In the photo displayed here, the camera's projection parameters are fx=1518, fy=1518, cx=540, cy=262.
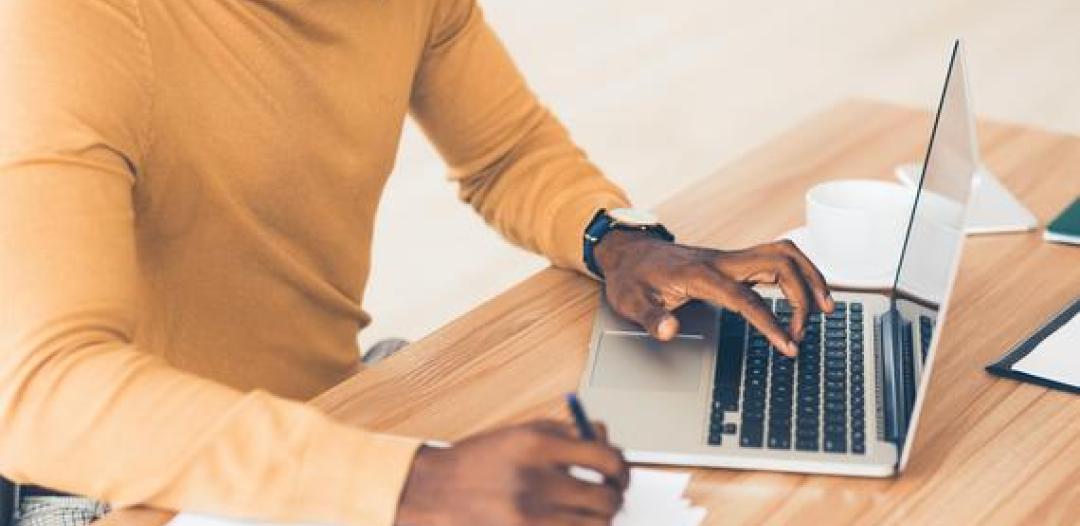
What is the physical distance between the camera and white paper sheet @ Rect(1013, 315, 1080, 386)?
1.30 metres

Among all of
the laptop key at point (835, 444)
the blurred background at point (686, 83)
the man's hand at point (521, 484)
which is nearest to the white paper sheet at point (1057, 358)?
the laptop key at point (835, 444)

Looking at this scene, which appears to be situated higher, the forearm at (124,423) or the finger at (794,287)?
the forearm at (124,423)

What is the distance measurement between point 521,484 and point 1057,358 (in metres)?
0.57

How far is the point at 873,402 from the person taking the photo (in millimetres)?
1211

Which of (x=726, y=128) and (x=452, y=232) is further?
(x=726, y=128)

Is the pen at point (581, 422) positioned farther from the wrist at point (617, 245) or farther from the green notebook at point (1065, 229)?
the green notebook at point (1065, 229)

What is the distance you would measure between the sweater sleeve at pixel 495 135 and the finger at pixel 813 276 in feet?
0.92

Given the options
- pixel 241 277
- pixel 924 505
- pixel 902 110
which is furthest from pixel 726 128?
pixel 924 505

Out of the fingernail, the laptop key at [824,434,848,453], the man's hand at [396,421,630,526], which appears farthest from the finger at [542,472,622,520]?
the fingernail

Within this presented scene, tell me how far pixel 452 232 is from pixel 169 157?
6.20 ft

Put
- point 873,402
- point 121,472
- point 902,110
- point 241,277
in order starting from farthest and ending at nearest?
point 902,110, point 241,277, point 873,402, point 121,472

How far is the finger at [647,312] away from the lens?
1327mm

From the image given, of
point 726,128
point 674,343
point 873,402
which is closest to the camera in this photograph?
point 873,402

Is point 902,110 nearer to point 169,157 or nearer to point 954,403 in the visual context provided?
point 954,403
